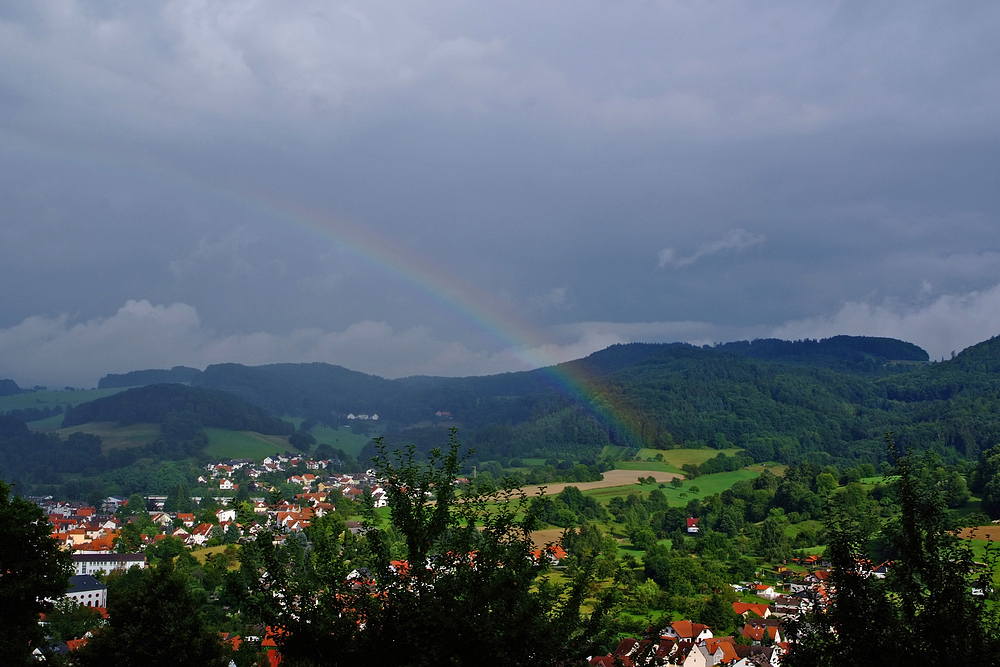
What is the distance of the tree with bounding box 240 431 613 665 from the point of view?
8469mm

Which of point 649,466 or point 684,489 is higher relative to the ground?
point 649,466

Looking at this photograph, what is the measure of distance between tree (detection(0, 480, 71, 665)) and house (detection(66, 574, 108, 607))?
129 ft

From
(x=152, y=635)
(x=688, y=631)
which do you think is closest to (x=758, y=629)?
(x=688, y=631)

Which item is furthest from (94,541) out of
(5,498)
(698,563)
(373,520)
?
(373,520)

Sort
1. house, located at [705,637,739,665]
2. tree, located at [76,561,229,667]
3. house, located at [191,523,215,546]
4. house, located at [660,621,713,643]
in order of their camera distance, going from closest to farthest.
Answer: tree, located at [76,561,229,667]
house, located at [705,637,739,665]
house, located at [660,621,713,643]
house, located at [191,523,215,546]

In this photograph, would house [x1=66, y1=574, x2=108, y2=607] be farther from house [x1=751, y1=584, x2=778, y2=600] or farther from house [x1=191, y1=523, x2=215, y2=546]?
house [x1=751, y1=584, x2=778, y2=600]

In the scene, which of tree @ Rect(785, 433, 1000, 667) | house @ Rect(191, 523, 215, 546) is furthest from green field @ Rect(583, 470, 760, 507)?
tree @ Rect(785, 433, 1000, 667)

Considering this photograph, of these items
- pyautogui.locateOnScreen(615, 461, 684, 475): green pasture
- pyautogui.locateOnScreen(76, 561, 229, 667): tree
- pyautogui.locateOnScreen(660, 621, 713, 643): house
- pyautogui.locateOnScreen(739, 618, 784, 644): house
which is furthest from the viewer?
pyautogui.locateOnScreen(615, 461, 684, 475): green pasture

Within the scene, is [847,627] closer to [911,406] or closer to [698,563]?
[698,563]

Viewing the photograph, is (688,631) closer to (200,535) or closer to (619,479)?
(200,535)

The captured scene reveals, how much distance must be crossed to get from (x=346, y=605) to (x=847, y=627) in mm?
5695

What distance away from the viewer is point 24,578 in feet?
63.4

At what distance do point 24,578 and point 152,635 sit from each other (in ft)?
19.3

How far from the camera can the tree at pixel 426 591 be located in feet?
27.8
